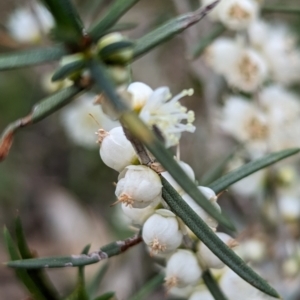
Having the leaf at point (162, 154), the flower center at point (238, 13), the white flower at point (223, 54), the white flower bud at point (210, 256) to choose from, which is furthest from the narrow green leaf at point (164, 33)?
the white flower at point (223, 54)

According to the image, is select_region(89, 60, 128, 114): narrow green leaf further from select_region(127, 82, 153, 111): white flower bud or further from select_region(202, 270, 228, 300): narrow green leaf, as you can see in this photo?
select_region(202, 270, 228, 300): narrow green leaf

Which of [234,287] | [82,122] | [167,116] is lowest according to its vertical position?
[234,287]

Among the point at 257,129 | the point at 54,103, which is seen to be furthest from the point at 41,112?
the point at 257,129

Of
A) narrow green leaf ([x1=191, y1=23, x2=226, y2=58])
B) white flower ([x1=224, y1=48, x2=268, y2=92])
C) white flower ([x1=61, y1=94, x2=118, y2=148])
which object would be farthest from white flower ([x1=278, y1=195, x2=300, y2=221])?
white flower ([x1=61, y1=94, x2=118, y2=148])

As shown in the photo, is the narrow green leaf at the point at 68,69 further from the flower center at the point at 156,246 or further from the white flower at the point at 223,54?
the white flower at the point at 223,54

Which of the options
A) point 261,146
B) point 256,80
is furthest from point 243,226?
point 256,80

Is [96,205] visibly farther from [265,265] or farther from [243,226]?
[265,265]

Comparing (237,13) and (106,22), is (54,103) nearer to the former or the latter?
(106,22)
